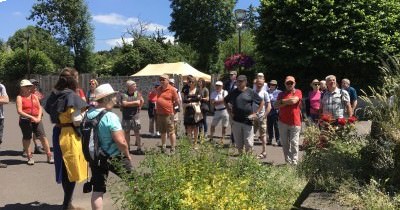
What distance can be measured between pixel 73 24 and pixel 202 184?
4718 cm

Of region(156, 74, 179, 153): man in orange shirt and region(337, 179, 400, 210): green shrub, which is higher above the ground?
region(156, 74, 179, 153): man in orange shirt

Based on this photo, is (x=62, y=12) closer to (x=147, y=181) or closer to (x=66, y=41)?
(x=66, y=41)

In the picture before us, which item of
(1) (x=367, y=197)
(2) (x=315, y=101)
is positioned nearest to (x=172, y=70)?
(2) (x=315, y=101)

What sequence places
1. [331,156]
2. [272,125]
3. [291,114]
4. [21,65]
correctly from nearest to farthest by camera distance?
1. [331,156]
2. [291,114]
3. [272,125]
4. [21,65]

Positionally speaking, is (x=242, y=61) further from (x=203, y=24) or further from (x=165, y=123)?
(x=203, y=24)

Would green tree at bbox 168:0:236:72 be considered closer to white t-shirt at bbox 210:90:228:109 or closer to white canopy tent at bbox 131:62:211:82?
white canopy tent at bbox 131:62:211:82

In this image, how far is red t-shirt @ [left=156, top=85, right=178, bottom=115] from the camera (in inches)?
407

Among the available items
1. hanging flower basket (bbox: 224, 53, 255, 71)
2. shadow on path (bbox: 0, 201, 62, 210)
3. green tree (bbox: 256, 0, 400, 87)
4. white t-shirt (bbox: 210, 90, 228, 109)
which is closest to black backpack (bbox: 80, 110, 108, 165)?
shadow on path (bbox: 0, 201, 62, 210)

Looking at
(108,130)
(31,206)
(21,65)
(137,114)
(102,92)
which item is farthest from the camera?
(21,65)

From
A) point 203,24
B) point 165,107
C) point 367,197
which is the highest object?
point 203,24

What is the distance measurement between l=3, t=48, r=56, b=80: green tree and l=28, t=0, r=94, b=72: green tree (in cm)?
512

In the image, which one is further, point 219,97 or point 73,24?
point 73,24

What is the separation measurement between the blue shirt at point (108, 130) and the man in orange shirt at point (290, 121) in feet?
13.6

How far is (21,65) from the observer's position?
1731 inches
